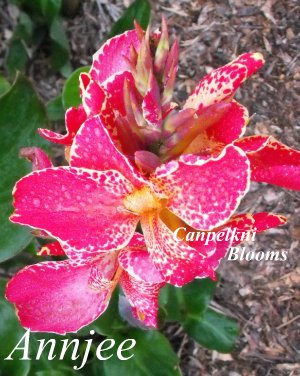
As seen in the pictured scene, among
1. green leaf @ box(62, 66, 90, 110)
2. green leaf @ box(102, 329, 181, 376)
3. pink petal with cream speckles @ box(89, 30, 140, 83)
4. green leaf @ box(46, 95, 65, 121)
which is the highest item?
pink petal with cream speckles @ box(89, 30, 140, 83)

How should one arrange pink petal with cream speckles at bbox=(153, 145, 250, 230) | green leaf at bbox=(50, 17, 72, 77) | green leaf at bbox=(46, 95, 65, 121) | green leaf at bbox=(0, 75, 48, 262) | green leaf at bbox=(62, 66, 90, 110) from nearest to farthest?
1. pink petal with cream speckles at bbox=(153, 145, 250, 230)
2. green leaf at bbox=(0, 75, 48, 262)
3. green leaf at bbox=(62, 66, 90, 110)
4. green leaf at bbox=(46, 95, 65, 121)
5. green leaf at bbox=(50, 17, 72, 77)

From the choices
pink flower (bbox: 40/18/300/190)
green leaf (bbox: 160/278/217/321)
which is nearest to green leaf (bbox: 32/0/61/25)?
green leaf (bbox: 160/278/217/321)

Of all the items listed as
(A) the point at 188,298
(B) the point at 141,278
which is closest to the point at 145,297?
(B) the point at 141,278

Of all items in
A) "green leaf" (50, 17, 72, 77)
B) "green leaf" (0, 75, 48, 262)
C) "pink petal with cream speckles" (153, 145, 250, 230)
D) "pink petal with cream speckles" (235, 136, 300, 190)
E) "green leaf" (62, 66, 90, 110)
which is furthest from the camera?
"green leaf" (50, 17, 72, 77)

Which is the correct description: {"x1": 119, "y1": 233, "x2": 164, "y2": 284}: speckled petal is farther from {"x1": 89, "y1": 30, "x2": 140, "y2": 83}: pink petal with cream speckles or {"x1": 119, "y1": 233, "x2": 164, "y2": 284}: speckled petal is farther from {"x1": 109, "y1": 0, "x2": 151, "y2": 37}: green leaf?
{"x1": 109, "y1": 0, "x2": 151, "y2": 37}: green leaf

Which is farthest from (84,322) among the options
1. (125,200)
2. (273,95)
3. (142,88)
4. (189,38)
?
(189,38)

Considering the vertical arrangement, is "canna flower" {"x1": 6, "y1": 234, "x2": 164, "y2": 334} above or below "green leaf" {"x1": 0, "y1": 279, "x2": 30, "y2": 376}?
above

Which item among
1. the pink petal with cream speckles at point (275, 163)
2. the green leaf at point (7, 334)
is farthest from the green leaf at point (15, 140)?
the pink petal with cream speckles at point (275, 163)
